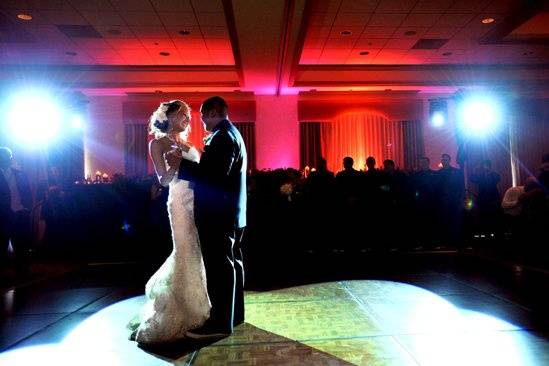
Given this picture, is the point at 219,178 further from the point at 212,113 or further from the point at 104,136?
the point at 104,136

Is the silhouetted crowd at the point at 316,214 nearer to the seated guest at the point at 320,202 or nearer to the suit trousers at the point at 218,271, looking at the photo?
the seated guest at the point at 320,202

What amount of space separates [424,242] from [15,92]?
9310 millimetres

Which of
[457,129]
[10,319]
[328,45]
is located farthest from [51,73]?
[457,129]

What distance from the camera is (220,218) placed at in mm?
2346

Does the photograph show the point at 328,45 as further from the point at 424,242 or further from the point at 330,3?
the point at 424,242

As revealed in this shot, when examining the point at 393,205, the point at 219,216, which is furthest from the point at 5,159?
the point at 393,205

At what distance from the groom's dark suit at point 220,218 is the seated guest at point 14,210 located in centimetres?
304

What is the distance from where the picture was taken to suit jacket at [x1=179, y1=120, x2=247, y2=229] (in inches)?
87.0

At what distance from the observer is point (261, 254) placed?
5.26 metres

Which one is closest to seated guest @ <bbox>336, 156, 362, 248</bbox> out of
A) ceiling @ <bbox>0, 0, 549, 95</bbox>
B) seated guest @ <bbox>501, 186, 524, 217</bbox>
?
seated guest @ <bbox>501, 186, 524, 217</bbox>

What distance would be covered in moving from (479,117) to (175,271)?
10453 mm

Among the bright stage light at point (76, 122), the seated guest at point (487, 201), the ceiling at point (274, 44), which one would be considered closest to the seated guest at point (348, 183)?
the ceiling at point (274, 44)

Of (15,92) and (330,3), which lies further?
(15,92)

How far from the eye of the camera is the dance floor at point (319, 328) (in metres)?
2.05
